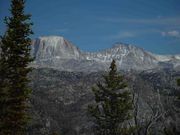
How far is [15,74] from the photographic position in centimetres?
3222

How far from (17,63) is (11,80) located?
5.50 ft

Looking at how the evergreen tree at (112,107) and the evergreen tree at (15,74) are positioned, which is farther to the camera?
the evergreen tree at (112,107)

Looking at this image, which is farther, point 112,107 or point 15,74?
point 112,107

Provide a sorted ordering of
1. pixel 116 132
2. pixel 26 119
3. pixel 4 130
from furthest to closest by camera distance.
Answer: pixel 116 132 < pixel 26 119 < pixel 4 130

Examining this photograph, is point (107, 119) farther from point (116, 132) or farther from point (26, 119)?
point (26, 119)

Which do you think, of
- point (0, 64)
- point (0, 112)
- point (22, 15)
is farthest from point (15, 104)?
point (22, 15)

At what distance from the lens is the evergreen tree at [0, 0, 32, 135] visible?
30.6 m

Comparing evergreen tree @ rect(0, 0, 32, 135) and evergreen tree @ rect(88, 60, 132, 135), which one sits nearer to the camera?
evergreen tree @ rect(0, 0, 32, 135)

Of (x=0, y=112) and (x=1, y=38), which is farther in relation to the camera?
(x=1, y=38)

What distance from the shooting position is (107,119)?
4622cm

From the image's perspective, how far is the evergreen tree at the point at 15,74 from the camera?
100 ft

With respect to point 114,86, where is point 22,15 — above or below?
above

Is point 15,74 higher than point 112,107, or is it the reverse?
point 15,74

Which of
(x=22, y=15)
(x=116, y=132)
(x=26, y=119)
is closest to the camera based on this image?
(x=26, y=119)
